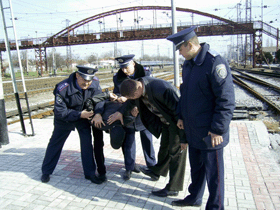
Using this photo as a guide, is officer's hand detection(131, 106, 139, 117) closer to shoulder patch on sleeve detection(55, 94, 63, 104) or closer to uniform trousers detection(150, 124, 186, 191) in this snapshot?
uniform trousers detection(150, 124, 186, 191)

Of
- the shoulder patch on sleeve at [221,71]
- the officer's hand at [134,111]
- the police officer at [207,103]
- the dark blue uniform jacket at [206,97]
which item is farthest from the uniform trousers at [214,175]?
the officer's hand at [134,111]

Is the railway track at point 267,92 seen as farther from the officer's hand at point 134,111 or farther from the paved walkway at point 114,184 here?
the officer's hand at point 134,111

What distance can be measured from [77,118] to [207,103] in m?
1.94

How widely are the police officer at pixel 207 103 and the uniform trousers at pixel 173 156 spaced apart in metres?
0.36

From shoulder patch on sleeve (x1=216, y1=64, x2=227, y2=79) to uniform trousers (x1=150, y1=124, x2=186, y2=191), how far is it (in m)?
0.98

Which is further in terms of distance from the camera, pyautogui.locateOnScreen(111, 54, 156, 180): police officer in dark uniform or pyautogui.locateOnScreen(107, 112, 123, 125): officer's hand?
pyautogui.locateOnScreen(111, 54, 156, 180): police officer in dark uniform

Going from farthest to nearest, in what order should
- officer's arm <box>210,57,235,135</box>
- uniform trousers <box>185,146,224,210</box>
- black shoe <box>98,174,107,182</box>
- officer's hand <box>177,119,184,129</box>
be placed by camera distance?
black shoe <box>98,174,107,182</box>
officer's hand <box>177,119,184,129</box>
uniform trousers <box>185,146,224,210</box>
officer's arm <box>210,57,235,135</box>

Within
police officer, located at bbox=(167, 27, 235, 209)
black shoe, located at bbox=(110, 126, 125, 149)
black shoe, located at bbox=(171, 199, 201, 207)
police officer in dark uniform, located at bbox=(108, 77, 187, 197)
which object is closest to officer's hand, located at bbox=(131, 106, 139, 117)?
police officer in dark uniform, located at bbox=(108, 77, 187, 197)

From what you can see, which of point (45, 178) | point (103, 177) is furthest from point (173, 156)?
point (45, 178)

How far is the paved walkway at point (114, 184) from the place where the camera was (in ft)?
11.1

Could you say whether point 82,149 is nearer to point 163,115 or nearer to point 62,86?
point 62,86

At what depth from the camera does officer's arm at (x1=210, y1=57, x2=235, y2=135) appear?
249 centimetres

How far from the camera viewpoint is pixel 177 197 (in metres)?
3.53

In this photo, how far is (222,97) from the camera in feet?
8.16
